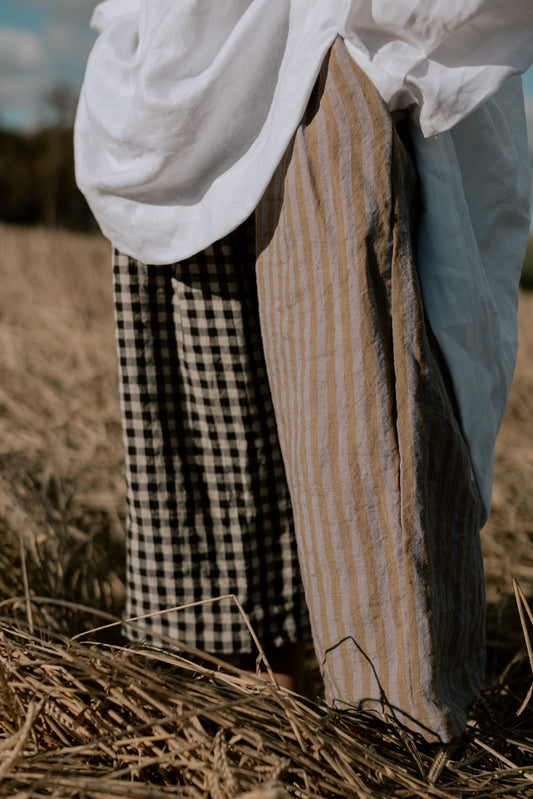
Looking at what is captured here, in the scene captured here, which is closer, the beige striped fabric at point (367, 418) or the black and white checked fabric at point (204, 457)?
the beige striped fabric at point (367, 418)

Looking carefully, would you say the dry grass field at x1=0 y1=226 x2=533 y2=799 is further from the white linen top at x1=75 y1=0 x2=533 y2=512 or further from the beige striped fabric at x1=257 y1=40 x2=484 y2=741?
the white linen top at x1=75 y1=0 x2=533 y2=512

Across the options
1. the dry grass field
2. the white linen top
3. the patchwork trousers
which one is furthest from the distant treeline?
the patchwork trousers

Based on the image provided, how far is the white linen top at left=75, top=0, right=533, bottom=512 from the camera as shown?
621mm

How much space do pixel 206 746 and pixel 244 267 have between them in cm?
52

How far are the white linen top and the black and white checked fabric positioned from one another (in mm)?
119

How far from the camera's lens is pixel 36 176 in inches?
548

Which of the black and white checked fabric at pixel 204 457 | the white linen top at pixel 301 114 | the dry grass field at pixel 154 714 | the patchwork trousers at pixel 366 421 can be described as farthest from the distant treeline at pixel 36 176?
the patchwork trousers at pixel 366 421

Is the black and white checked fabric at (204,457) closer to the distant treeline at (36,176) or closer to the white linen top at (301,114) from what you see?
the white linen top at (301,114)

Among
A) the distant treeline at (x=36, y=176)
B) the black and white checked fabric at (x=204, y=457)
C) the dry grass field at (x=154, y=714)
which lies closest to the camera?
the dry grass field at (x=154, y=714)

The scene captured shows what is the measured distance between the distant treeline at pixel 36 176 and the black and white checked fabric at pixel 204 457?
39.1 ft

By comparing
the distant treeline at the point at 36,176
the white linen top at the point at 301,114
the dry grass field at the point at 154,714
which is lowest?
the dry grass field at the point at 154,714

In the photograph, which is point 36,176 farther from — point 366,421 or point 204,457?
point 366,421

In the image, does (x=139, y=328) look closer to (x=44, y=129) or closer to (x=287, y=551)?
(x=287, y=551)

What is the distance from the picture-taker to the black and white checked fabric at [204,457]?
90 centimetres
